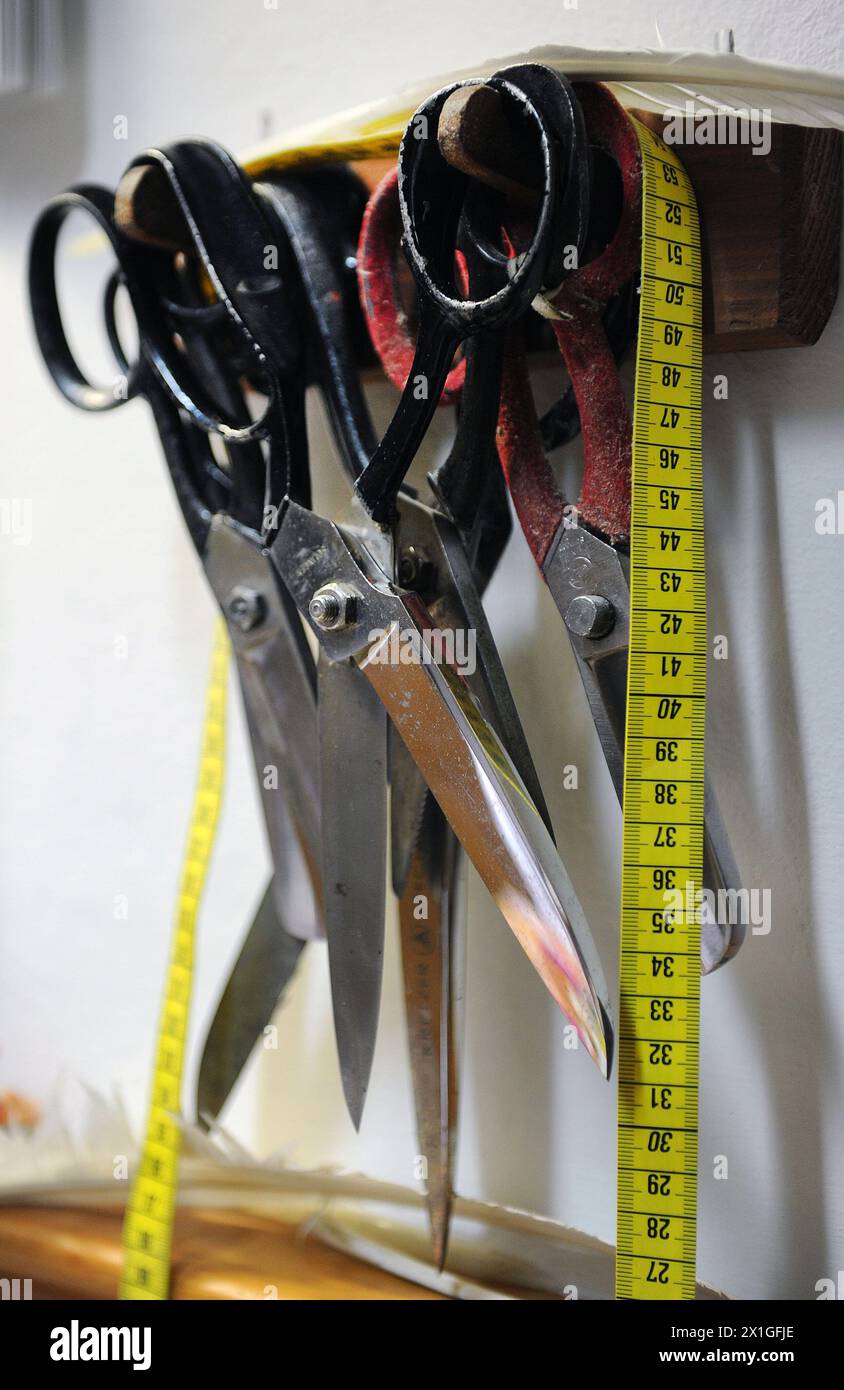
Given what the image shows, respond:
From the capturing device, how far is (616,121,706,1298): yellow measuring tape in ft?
1.55

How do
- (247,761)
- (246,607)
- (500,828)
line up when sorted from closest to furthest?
(500,828) < (246,607) < (247,761)

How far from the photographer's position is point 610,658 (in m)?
0.50

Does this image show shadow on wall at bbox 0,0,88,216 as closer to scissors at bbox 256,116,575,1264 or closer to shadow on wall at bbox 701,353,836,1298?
scissors at bbox 256,116,575,1264

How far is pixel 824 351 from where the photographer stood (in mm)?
528

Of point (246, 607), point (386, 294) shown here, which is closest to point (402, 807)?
point (246, 607)

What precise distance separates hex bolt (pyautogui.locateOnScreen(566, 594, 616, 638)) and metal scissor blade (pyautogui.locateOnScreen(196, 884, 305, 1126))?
23 centimetres

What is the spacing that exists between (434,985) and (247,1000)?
0.42ft

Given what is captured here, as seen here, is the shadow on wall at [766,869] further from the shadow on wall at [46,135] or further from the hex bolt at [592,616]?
the shadow on wall at [46,135]

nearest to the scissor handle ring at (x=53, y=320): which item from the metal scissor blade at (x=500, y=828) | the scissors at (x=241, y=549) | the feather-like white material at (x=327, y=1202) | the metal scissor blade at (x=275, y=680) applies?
the scissors at (x=241, y=549)

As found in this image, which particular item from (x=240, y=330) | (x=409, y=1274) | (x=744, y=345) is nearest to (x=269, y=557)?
(x=240, y=330)

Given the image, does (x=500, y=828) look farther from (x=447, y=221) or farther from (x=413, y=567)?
(x=447, y=221)

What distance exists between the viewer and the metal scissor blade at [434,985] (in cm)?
57

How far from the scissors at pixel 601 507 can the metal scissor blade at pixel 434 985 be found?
0.10 meters

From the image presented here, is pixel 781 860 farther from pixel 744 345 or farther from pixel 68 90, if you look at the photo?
pixel 68 90
